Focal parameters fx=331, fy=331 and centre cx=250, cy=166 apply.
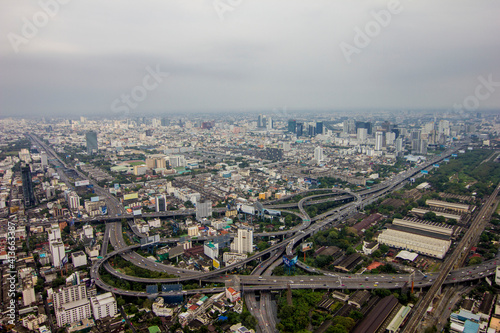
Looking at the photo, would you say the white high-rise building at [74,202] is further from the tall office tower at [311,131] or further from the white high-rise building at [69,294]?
the tall office tower at [311,131]

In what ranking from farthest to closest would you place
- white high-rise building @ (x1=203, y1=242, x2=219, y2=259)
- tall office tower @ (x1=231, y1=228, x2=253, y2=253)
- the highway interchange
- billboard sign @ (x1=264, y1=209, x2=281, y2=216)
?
billboard sign @ (x1=264, y1=209, x2=281, y2=216) → tall office tower @ (x1=231, y1=228, x2=253, y2=253) → white high-rise building @ (x1=203, y1=242, x2=219, y2=259) → the highway interchange

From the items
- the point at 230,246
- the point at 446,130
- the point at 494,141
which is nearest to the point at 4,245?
the point at 230,246

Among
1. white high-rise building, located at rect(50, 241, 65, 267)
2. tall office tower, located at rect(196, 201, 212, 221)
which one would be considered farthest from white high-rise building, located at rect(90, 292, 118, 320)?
tall office tower, located at rect(196, 201, 212, 221)

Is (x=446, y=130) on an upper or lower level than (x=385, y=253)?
upper

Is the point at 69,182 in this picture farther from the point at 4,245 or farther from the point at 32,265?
the point at 32,265

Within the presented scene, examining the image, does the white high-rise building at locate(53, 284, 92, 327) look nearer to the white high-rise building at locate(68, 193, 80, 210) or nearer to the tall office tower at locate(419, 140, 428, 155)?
the white high-rise building at locate(68, 193, 80, 210)
